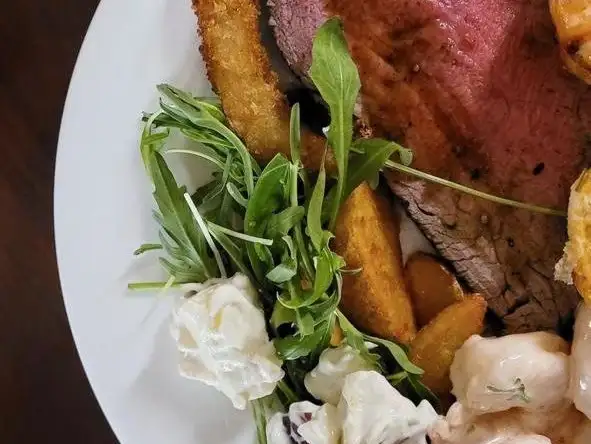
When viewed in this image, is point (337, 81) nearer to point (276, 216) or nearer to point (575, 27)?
point (276, 216)

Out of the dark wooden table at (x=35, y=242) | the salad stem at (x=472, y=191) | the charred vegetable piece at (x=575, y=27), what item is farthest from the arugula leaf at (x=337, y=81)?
the dark wooden table at (x=35, y=242)

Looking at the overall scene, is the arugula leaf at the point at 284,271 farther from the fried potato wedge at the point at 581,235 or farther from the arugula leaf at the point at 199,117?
the fried potato wedge at the point at 581,235

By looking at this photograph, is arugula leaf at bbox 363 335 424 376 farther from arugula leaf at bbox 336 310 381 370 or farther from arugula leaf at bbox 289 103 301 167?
arugula leaf at bbox 289 103 301 167

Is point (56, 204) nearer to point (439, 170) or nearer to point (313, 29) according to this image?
point (313, 29)

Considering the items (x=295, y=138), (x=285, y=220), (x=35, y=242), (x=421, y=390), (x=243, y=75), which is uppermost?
(x=243, y=75)

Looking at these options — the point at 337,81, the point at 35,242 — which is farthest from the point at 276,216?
the point at 35,242

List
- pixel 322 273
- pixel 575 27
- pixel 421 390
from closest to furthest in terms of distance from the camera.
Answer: pixel 575 27, pixel 322 273, pixel 421 390
